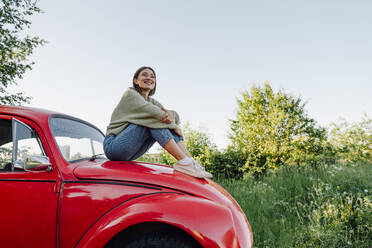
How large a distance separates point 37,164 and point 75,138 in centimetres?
64

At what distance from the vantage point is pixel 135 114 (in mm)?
2344

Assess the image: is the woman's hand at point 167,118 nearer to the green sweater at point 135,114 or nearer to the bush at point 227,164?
the green sweater at point 135,114

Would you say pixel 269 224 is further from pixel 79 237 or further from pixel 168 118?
pixel 79 237

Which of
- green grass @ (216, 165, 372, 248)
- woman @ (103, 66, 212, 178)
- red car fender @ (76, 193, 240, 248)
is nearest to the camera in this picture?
red car fender @ (76, 193, 240, 248)

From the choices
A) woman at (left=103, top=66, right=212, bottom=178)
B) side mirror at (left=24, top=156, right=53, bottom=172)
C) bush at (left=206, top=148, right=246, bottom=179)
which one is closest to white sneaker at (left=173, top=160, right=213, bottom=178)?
woman at (left=103, top=66, right=212, bottom=178)

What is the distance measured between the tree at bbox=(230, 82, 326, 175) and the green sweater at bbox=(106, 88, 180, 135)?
11.1m

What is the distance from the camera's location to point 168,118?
2.30 m

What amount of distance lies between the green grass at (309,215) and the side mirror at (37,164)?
2798mm

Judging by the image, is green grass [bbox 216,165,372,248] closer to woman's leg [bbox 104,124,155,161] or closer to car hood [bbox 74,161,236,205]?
car hood [bbox 74,161,236,205]

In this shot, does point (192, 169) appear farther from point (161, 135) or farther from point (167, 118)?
point (167, 118)

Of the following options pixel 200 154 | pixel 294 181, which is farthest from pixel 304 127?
pixel 294 181

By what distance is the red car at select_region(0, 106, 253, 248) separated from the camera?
5.17ft

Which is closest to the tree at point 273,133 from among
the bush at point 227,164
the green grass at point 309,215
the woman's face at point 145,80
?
the bush at point 227,164

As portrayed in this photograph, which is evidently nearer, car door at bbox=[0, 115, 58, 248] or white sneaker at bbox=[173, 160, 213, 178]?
car door at bbox=[0, 115, 58, 248]
